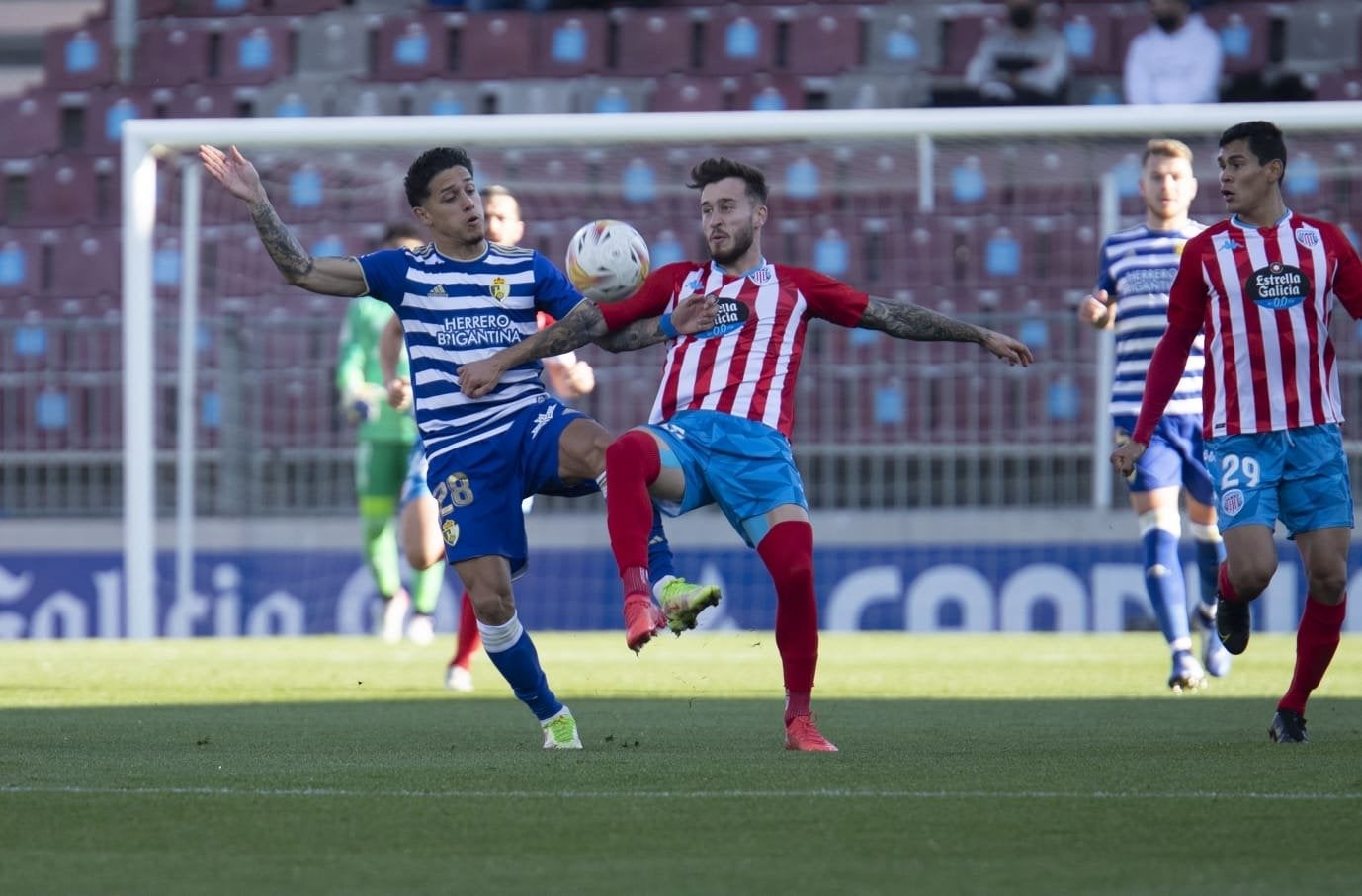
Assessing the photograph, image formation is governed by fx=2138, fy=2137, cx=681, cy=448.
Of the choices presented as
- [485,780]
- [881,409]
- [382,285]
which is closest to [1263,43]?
[881,409]

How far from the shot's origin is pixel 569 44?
18.8m

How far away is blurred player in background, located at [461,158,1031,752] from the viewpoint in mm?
6172

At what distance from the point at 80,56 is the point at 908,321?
1566cm

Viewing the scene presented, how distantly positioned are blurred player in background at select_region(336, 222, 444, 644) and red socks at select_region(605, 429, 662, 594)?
6.07 meters

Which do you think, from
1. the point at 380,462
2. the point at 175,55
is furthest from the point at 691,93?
the point at 380,462

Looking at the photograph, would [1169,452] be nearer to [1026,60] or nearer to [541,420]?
[541,420]

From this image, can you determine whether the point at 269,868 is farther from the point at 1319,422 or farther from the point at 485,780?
the point at 1319,422

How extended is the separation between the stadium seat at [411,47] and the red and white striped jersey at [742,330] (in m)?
12.9

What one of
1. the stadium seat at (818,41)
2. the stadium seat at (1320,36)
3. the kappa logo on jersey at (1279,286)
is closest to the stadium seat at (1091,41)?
the stadium seat at (1320,36)

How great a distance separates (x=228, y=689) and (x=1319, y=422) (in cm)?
477

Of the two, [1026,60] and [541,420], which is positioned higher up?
[1026,60]

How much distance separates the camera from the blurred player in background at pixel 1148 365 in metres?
9.04

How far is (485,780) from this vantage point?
5.24 metres

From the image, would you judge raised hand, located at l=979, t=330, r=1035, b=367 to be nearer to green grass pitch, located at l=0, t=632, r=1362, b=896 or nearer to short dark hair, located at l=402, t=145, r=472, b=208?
green grass pitch, located at l=0, t=632, r=1362, b=896
